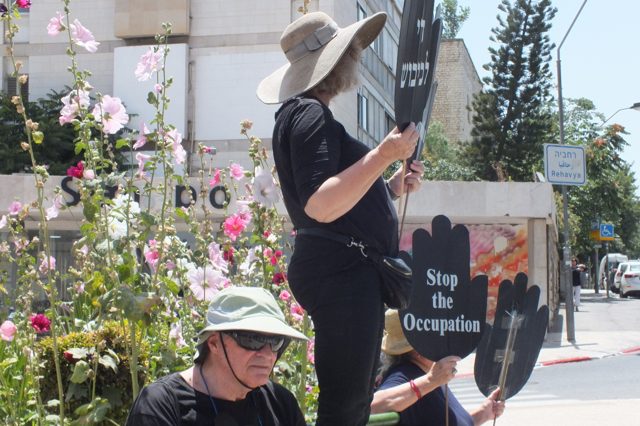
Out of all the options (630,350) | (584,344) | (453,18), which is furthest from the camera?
(453,18)

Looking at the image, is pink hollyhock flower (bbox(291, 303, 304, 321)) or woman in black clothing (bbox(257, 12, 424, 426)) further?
pink hollyhock flower (bbox(291, 303, 304, 321))

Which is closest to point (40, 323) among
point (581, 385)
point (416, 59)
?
point (416, 59)

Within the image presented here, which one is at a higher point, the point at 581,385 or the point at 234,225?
the point at 234,225

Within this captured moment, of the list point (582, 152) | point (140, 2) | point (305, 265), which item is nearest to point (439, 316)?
point (305, 265)

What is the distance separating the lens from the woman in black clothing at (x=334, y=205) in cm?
293

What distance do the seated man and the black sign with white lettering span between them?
74 centimetres

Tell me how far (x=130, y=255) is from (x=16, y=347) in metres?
1.43

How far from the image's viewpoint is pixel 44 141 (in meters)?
29.8

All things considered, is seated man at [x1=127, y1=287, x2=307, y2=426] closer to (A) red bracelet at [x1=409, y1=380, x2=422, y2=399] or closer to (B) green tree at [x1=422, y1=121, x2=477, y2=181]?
(A) red bracelet at [x1=409, y1=380, x2=422, y2=399]

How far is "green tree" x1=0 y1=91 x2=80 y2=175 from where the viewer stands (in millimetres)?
29625

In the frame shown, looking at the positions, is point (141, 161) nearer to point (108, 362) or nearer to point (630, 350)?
point (108, 362)

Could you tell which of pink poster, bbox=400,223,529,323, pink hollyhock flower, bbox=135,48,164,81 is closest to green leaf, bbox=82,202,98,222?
pink hollyhock flower, bbox=135,48,164,81

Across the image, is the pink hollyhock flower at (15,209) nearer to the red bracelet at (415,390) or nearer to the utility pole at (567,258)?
the red bracelet at (415,390)

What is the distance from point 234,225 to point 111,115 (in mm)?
970
